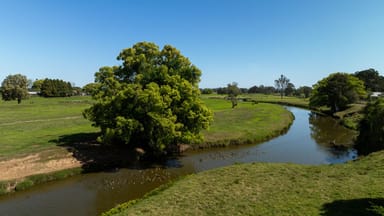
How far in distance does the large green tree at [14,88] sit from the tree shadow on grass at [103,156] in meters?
59.7

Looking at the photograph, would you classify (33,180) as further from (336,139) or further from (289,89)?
(289,89)

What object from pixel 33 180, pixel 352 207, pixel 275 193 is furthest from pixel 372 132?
pixel 33 180

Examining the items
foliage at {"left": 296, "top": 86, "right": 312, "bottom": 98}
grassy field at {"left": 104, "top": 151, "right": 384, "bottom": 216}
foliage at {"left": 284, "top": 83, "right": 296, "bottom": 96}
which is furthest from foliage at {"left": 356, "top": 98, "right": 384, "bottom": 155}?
foliage at {"left": 284, "top": 83, "right": 296, "bottom": 96}

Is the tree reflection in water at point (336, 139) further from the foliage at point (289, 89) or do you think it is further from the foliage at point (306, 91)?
the foliage at point (289, 89)

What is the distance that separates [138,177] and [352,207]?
14.5 m

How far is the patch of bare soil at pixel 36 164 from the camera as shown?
18.7 m

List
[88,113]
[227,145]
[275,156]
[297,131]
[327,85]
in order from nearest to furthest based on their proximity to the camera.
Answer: [88,113] < [275,156] < [227,145] < [297,131] < [327,85]

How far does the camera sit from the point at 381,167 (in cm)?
1451

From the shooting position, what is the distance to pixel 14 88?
73188 mm

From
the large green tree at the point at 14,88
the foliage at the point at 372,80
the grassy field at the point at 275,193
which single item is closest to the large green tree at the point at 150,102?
the grassy field at the point at 275,193

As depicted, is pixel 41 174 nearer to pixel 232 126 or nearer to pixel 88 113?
pixel 88 113

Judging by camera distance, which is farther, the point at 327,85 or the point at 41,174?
the point at 327,85

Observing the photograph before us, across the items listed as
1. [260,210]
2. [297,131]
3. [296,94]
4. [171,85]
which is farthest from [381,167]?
[296,94]

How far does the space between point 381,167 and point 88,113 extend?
22.7 m
